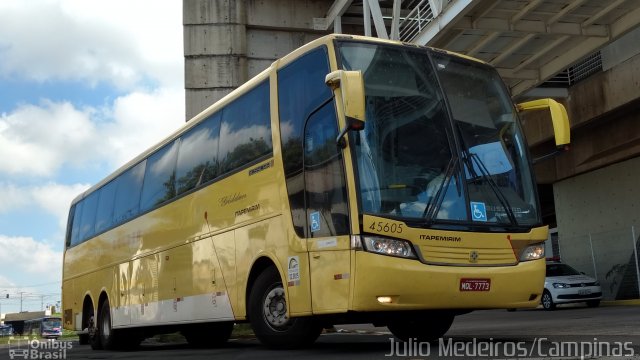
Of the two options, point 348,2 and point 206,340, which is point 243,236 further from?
point 348,2

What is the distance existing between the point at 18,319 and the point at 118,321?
88048 mm

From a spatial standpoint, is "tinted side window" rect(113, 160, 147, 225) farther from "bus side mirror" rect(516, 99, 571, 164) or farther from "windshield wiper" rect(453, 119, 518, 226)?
"bus side mirror" rect(516, 99, 571, 164)

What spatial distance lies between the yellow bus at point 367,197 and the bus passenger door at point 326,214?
19mm

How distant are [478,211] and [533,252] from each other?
86 centimetres

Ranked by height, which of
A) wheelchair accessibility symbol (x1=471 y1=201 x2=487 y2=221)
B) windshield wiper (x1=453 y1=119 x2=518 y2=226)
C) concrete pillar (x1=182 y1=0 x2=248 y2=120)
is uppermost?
concrete pillar (x1=182 y1=0 x2=248 y2=120)

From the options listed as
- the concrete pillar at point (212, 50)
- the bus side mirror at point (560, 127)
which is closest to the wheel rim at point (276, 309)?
the bus side mirror at point (560, 127)

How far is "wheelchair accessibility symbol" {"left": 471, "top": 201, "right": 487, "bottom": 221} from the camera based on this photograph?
24.4 feet

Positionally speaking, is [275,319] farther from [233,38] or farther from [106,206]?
→ [233,38]

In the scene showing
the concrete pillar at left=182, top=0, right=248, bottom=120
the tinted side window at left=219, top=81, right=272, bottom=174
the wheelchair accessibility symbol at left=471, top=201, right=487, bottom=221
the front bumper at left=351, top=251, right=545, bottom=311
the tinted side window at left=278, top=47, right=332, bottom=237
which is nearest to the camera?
the front bumper at left=351, top=251, right=545, bottom=311

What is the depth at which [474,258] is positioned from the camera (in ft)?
24.1

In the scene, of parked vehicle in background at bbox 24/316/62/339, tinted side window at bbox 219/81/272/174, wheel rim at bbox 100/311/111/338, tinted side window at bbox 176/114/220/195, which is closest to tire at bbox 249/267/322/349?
tinted side window at bbox 219/81/272/174

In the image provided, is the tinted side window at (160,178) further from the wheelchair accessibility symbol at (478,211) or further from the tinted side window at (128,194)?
the wheelchair accessibility symbol at (478,211)

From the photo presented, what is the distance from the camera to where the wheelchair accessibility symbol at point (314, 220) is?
24.8 feet

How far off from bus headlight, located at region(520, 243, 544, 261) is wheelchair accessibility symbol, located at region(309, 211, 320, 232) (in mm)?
2218
